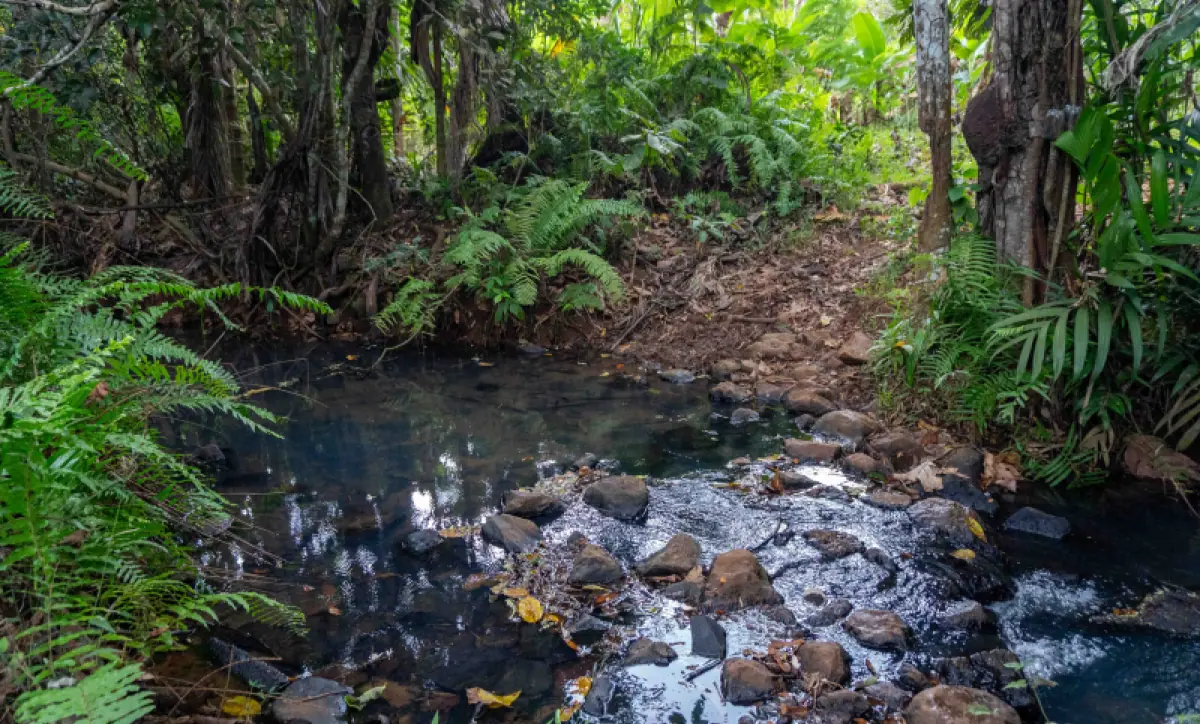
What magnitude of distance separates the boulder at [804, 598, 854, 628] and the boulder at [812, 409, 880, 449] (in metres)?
1.62

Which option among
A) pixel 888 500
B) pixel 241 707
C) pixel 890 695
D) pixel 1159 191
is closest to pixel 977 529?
pixel 888 500

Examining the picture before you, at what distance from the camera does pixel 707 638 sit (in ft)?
8.13

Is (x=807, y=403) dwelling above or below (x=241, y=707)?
above

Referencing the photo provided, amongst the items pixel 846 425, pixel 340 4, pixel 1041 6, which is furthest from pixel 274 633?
pixel 340 4

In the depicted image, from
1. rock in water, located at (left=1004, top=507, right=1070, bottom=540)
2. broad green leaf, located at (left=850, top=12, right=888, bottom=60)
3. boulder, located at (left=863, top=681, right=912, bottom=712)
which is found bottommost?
boulder, located at (left=863, top=681, right=912, bottom=712)

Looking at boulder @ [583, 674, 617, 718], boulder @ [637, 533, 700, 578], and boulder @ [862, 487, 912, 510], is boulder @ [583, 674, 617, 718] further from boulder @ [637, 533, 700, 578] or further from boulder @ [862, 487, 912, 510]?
boulder @ [862, 487, 912, 510]

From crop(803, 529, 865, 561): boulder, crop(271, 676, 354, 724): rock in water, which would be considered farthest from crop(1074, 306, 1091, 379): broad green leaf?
crop(271, 676, 354, 724): rock in water

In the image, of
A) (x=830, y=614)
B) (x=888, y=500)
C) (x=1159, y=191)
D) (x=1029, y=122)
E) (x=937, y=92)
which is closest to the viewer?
(x=830, y=614)

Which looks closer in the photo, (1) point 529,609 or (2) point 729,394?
(1) point 529,609

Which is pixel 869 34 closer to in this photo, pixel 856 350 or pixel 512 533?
pixel 856 350

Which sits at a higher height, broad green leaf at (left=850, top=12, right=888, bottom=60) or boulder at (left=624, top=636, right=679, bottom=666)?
broad green leaf at (left=850, top=12, right=888, bottom=60)

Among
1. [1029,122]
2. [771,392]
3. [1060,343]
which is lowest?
[771,392]

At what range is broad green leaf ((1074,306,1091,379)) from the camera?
332 cm

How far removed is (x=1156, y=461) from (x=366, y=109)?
6.73 meters
